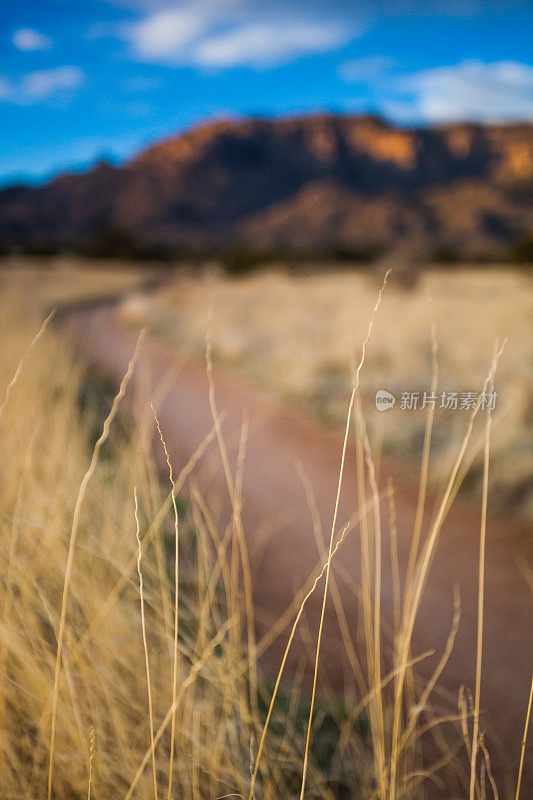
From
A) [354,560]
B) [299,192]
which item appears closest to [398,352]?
[354,560]

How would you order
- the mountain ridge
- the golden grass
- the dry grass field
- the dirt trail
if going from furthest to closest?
the mountain ridge → the dry grass field → the dirt trail → the golden grass

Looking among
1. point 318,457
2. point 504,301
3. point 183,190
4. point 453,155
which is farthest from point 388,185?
point 318,457

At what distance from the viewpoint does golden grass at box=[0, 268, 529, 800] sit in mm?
1048

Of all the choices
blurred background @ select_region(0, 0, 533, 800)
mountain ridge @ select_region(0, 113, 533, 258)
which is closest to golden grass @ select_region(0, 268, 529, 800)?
blurred background @ select_region(0, 0, 533, 800)

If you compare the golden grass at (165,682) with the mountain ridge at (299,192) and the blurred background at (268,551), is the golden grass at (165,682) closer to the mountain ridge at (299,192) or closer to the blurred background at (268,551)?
the blurred background at (268,551)

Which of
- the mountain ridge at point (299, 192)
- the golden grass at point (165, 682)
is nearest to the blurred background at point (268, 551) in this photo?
the golden grass at point (165, 682)

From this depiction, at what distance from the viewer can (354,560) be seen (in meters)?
2.81

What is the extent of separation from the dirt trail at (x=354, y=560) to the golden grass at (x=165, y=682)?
0.46 feet

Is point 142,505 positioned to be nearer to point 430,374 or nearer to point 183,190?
point 430,374

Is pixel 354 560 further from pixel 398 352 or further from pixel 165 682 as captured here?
pixel 398 352

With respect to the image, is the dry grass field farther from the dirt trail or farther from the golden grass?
the golden grass

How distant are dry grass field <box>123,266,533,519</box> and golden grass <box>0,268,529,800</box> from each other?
68 centimetres

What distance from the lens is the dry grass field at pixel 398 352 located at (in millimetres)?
3795

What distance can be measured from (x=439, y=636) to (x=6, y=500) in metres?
1.87
